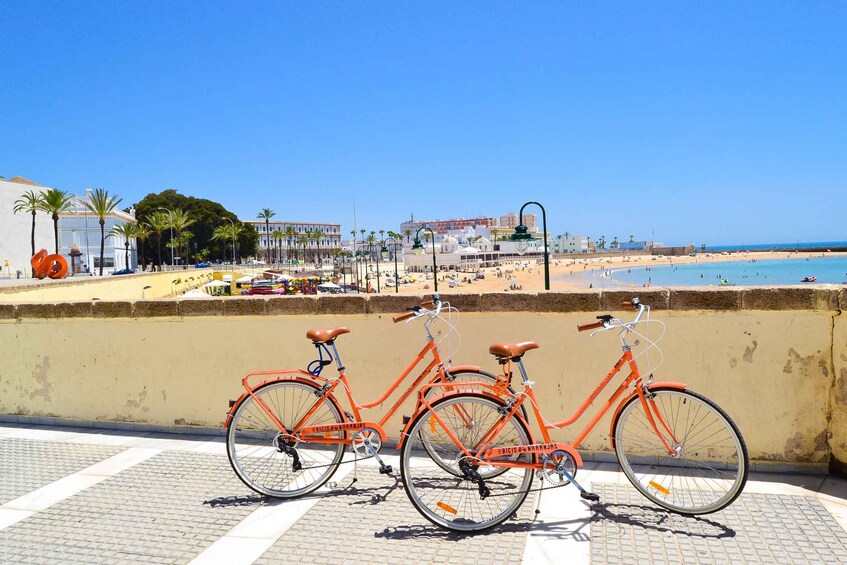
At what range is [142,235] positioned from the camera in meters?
68.6

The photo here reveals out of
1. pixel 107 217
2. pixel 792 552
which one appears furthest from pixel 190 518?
pixel 107 217

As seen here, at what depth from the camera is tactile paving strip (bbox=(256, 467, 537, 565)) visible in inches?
122

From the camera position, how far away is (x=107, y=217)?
6316 cm

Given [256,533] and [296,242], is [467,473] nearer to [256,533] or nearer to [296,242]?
[256,533]

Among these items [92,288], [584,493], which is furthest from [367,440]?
[92,288]

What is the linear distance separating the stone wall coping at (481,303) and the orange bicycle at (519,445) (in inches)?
27.9

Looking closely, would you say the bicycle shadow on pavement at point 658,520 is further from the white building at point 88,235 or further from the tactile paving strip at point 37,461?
the white building at point 88,235

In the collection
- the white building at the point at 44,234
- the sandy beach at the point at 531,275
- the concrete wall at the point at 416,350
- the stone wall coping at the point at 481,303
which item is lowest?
the sandy beach at the point at 531,275

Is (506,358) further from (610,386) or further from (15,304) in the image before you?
(15,304)

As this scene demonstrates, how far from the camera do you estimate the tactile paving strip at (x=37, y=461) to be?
169 inches

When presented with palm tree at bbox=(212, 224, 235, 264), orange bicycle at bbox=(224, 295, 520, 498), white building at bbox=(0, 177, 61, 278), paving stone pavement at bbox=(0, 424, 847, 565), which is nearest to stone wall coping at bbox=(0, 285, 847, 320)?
orange bicycle at bbox=(224, 295, 520, 498)

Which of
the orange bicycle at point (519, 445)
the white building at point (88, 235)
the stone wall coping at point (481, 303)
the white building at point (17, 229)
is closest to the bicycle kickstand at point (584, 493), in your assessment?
the orange bicycle at point (519, 445)

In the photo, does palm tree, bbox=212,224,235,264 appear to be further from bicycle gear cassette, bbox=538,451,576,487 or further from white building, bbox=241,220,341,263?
bicycle gear cassette, bbox=538,451,576,487

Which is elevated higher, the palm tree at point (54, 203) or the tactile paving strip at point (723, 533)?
the palm tree at point (54, 203)
